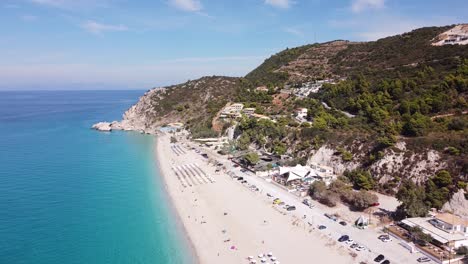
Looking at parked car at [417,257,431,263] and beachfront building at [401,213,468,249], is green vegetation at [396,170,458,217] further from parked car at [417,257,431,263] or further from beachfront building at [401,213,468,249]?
parked car at [417,257,431,263]

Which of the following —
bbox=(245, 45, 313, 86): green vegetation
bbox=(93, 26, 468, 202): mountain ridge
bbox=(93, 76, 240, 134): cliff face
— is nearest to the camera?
bbox=(93, 26, 468, 202): mountain ridge

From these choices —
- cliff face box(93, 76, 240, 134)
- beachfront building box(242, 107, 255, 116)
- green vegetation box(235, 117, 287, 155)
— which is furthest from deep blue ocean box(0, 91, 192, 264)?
cliff face box(93, 76, 240, 134)

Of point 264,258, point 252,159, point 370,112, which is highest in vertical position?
point 370,112

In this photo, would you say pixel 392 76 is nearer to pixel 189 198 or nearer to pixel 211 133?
pixel 211 133

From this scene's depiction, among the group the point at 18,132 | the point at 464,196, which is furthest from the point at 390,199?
the point at 18,132

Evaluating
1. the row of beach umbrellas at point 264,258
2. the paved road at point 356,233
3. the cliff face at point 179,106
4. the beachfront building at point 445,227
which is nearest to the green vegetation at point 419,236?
the beachfront building at point 445,227

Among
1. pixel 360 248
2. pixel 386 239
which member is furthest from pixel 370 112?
pixel 360 248

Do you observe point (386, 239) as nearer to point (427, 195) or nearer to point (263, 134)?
point (427, 195)
